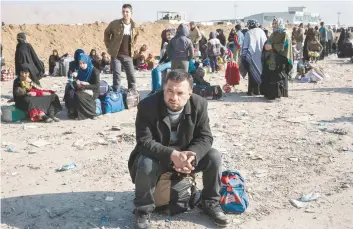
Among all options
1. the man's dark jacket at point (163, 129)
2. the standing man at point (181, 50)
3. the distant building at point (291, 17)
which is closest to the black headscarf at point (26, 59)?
the standing man at point (181, 50)

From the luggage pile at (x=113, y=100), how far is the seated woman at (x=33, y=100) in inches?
29.5

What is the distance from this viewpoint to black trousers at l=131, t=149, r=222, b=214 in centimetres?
326

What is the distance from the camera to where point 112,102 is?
7684mm

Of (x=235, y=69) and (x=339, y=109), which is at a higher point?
(x=235, y=69)

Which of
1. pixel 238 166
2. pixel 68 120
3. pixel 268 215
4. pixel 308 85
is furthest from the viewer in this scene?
pixel 308 85

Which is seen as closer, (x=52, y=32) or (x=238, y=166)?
(x=238, y=166)

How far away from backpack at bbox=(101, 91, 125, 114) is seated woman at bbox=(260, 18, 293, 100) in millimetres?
2951

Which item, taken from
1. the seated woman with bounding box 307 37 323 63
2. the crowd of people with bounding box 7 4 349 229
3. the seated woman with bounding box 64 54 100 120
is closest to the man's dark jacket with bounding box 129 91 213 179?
the crowd of people with bounding box 7 4 349 229

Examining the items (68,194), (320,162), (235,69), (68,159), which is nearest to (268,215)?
(320,162)

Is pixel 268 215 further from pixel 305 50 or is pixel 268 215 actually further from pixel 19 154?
pixel 305 50

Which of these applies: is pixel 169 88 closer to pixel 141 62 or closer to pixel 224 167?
pixel 224 167

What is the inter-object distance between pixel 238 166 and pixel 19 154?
2.89m

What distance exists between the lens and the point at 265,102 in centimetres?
845

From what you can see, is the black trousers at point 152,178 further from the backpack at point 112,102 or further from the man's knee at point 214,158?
the backpack at point 112,102
